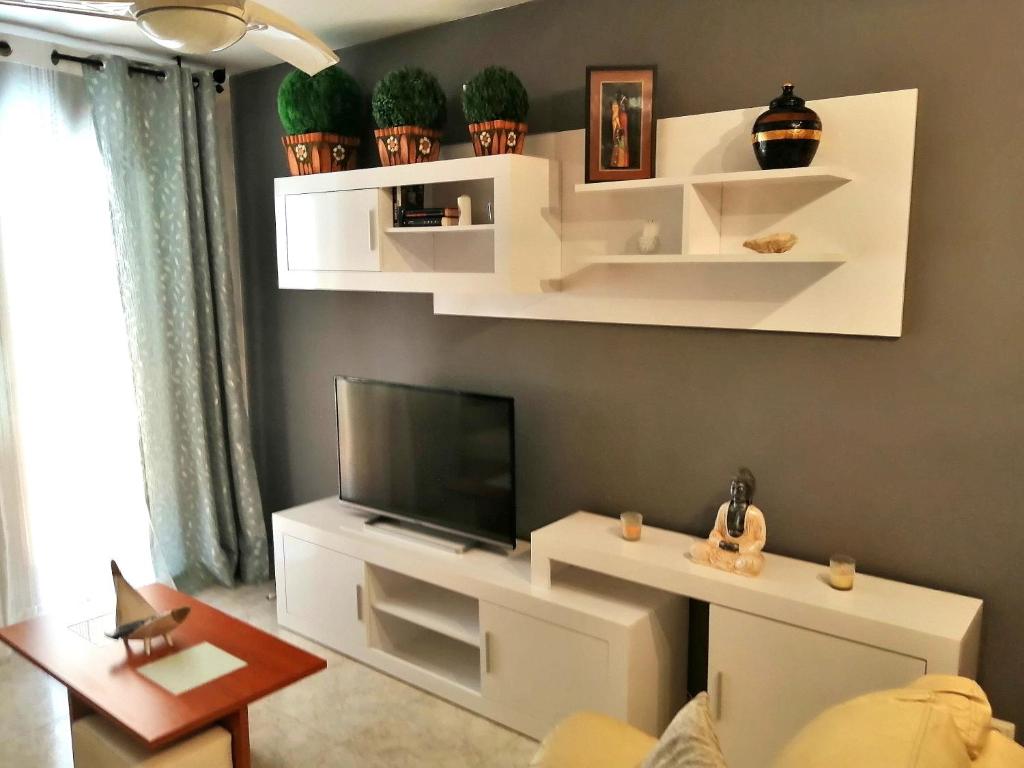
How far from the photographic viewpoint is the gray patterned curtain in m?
3.66

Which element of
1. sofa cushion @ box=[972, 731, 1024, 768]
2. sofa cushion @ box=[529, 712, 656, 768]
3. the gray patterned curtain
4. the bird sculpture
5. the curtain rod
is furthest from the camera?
the gray patterned curtain

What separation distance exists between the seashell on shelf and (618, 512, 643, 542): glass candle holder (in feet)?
3.04

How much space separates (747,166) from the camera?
8.29ft

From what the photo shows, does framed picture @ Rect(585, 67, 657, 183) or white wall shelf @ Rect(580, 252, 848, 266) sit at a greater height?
framed picture @ Rect(585, 67, 657, 183)

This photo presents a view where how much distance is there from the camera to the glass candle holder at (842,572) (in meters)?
2.35

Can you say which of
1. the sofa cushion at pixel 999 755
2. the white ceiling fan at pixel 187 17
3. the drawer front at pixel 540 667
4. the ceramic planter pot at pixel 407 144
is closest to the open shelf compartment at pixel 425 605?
the drawer front at pixel 540 667

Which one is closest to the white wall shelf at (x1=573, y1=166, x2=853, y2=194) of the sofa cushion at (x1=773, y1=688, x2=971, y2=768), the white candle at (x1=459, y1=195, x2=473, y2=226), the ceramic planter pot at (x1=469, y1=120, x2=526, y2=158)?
the ceramic planter pot at (x1=469, y1=120, x2=526, y2=158)

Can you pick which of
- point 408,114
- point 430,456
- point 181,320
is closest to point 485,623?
point 430,456

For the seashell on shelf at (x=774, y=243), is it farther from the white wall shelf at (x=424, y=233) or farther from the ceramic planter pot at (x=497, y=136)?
the ceramic planter pot at (x=497, y=136)

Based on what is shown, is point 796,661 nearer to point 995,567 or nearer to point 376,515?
point 995,567

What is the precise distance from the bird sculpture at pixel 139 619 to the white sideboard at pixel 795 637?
1.31 metres

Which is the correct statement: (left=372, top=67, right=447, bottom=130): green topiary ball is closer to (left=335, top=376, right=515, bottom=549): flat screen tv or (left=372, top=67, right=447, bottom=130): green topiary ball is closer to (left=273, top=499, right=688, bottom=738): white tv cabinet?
(left=335, top=376, right=515, bottom=549): flat screen tv

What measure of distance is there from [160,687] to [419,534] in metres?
1.18

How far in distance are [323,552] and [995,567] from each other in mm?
2356
